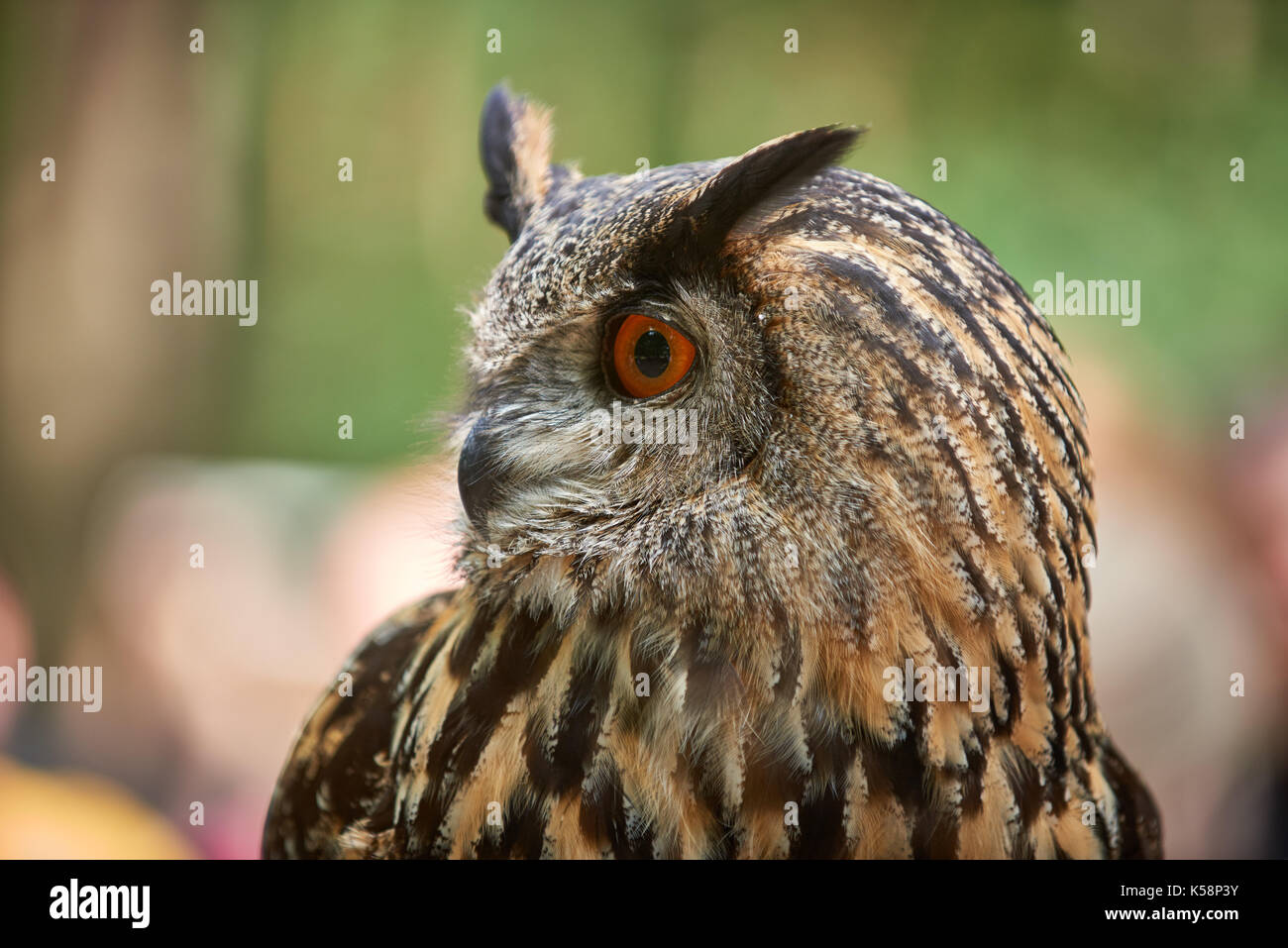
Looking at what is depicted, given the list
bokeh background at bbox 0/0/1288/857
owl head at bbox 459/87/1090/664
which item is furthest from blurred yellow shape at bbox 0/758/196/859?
owl head at bbox 459/87/1090/664

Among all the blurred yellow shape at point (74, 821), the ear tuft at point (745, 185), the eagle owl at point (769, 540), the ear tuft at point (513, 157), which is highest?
the ear tuft at point (513, 157)

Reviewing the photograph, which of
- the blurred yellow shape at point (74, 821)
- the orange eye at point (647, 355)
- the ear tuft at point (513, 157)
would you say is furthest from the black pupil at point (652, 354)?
the blurred yellow shape at point (74, 821)

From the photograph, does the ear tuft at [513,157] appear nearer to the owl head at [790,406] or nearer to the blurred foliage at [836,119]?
the blurred foliage at [836,119]

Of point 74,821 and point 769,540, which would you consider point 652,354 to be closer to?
point 769,540

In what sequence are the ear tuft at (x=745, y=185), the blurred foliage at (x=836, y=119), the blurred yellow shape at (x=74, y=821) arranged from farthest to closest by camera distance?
the blurred yellow shape at (x=74, y=821), the blurred foliage at (x=836, y=119), the ear tuft at (x=745, y=185)

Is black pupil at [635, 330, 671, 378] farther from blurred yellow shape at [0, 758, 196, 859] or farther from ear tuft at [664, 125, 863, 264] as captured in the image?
blurred yellow shape at [0, 758, 196, 859]

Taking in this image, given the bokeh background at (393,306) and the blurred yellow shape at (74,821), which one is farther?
the blurred yellow shape at (74,821)

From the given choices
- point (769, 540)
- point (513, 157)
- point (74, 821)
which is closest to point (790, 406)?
point (769, 540)
